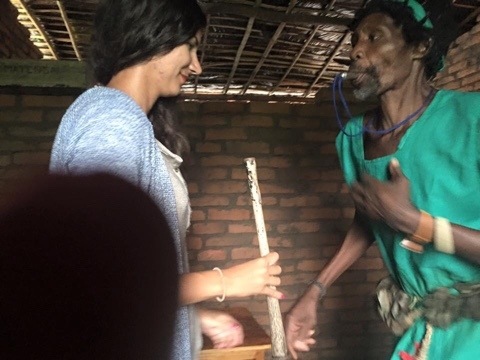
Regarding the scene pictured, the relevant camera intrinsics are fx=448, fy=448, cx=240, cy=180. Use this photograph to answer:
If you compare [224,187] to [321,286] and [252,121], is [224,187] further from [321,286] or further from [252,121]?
[321,286]

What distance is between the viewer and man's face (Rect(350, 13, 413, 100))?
125 centimetres

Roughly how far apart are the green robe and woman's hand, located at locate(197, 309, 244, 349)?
17.0 inches

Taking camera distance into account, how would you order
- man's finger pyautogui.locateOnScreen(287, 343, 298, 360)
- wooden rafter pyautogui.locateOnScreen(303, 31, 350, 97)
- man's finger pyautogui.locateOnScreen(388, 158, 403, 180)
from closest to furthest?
1. man's finger pyautogui.locateOnScreen(388, 158, 403, 180)
2. man's finger pyautogui.locateOnScreen(287, 343, 298, 360)
3. wooden rafter pyautogui.locateOnScreen(303, 31, 350, 97)

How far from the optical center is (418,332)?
1143 millimetres

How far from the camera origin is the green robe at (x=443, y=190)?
105cm

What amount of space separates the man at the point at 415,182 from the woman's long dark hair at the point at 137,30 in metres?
0.52

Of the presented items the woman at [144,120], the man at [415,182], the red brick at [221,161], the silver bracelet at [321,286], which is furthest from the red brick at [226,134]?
the woman at [144,120]

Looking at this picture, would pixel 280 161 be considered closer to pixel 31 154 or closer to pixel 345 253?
pixel 345 253

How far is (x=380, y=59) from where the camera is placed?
4.10ft

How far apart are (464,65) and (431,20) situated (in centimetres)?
181

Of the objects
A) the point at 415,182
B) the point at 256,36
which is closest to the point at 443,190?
the point at 415,182

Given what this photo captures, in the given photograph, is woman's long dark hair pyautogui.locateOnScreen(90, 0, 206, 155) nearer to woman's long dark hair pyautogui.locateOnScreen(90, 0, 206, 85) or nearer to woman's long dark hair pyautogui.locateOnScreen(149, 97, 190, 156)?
woman's long dark hair pyautogui.locateOnScreen(90, 0, 206, 85)

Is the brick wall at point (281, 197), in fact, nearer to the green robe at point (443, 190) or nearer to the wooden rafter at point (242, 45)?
the wooden rafter at point (242, 45)

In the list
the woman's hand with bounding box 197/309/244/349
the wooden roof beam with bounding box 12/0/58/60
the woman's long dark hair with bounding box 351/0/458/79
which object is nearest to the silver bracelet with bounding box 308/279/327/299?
the woman's hand with bounding box 197/309/244/349
